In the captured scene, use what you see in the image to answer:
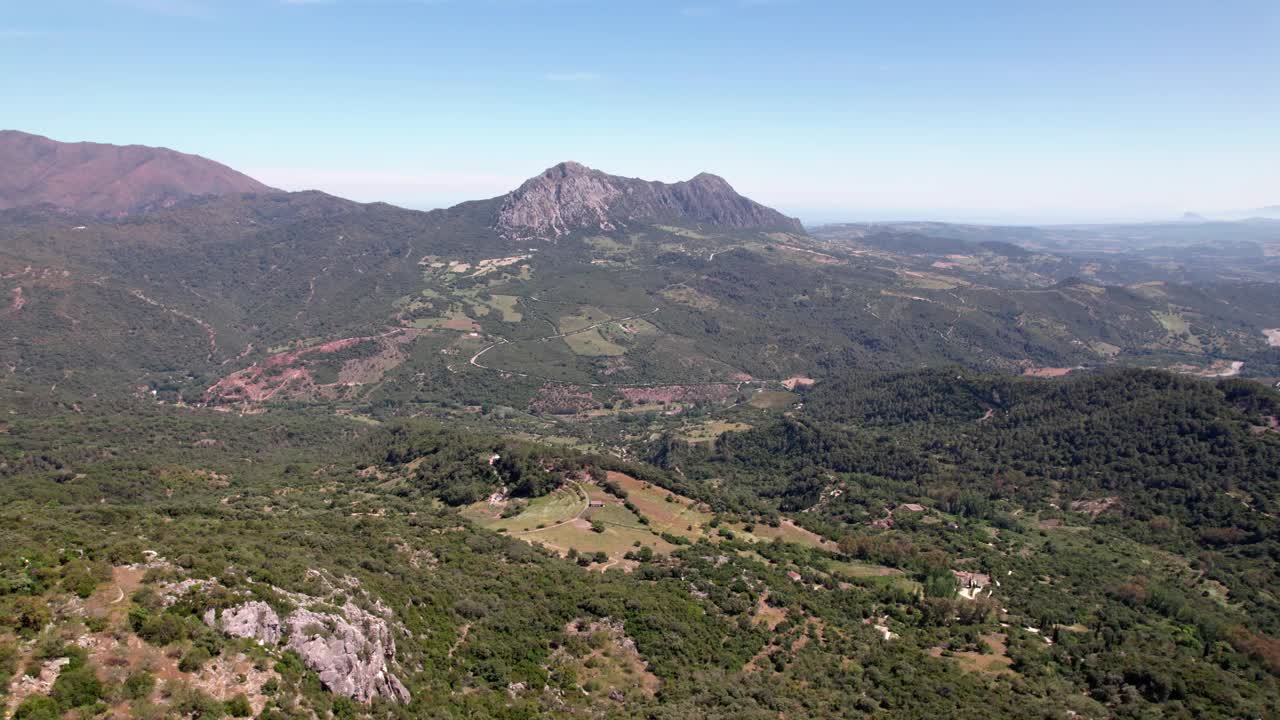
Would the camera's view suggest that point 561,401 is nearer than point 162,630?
No

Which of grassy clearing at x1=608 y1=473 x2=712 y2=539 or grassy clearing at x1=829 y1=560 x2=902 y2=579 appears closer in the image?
grassy clearing at x1=829 y1=560 x2=902 y2=579

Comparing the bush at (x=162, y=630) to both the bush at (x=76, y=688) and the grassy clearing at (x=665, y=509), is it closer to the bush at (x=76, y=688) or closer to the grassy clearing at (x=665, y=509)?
the bush at (x=76, y=688)

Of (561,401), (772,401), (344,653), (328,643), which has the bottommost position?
(772,401)

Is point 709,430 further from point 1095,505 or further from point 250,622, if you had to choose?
point 250,622

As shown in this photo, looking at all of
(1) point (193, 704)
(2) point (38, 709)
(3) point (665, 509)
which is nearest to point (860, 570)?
(3) point (665, 509)

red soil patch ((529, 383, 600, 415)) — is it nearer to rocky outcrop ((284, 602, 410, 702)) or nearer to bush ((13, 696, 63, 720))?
rocky outcrop ((284, 602, 410, 702))

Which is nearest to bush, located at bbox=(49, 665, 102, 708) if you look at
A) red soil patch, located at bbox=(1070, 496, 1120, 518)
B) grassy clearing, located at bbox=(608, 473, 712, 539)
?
grassy clearing, located at bbox=(608, 473, 712, 539)

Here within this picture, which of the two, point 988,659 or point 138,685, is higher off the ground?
point 138,685

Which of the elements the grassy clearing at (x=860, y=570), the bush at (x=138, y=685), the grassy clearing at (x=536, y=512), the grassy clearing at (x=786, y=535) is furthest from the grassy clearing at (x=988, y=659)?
the bush at (x=138, y=685)

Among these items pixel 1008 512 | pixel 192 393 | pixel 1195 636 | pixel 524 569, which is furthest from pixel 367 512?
pixel 192 393

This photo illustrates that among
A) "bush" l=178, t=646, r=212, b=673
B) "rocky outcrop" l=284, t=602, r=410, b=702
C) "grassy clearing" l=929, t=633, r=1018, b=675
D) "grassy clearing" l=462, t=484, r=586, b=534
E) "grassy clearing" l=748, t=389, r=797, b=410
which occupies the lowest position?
"grassy clearing" l=748, t=389, r=797, b=410
